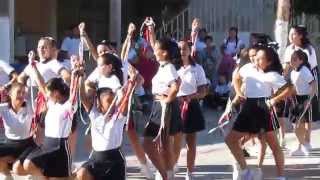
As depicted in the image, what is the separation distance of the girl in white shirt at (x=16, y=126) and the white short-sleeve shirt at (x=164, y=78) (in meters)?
1.39

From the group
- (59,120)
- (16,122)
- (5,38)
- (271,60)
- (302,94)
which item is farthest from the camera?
(5,38)

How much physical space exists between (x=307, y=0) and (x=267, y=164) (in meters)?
8.75

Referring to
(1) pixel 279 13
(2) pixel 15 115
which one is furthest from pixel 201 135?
(2) pixel 15 115

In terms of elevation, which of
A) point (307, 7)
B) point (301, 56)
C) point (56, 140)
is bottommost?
point (56, 140)

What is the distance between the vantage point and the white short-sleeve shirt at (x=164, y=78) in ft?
30.0

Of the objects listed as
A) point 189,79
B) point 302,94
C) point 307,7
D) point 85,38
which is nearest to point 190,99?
point 189,79

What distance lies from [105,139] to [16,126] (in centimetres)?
146

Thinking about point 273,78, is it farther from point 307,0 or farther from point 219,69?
point 307,0

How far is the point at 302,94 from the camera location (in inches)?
456

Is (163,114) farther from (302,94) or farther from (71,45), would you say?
(71,45)

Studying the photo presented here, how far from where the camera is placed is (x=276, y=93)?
376 inches

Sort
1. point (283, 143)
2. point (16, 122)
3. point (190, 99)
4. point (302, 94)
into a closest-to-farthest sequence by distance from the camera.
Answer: point (16, 122) < point (190, 99) < point (302, 94) < point (283, 143)

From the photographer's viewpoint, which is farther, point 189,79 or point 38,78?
point 189,79

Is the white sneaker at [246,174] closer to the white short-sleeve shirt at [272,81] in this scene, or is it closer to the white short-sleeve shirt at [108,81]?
the white short-sleeve shirt at [272,81]
